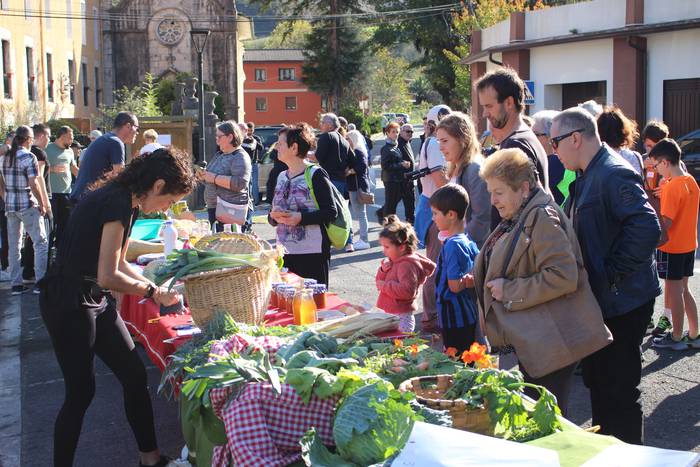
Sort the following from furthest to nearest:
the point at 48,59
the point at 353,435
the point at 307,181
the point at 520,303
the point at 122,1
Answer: the point at 122,1 → the point at 48,59 → the point at 307,181 → the point at 520,303 → the point at 353,435

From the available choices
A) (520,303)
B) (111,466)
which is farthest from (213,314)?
(520,303)

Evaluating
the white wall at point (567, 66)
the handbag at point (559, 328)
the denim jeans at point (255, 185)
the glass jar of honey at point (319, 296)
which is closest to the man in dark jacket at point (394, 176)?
the denim jeans at point (255, 185)

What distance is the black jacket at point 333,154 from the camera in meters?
12.4

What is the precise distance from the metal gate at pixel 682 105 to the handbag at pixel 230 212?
15546mm

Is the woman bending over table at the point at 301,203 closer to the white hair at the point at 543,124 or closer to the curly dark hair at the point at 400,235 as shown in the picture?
the curly dark hair at the point at 400,235

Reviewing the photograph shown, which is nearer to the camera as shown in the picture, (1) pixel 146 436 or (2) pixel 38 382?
(1) pixel 146 436

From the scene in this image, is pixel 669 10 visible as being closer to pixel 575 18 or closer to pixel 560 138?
pixel 575 18

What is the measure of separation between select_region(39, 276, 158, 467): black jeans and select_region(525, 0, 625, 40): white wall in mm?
21003

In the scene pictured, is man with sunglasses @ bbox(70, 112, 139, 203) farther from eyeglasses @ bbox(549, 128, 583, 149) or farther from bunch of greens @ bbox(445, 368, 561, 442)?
bunch of greens @ bbox(445, 368, 561, 442)

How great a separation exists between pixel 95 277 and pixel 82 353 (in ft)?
1.35

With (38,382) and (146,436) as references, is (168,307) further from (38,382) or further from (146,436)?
(38,382)

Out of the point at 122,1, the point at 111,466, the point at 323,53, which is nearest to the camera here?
the point at 111,466

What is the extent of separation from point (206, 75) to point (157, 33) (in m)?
4.03

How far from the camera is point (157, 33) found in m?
55.8
